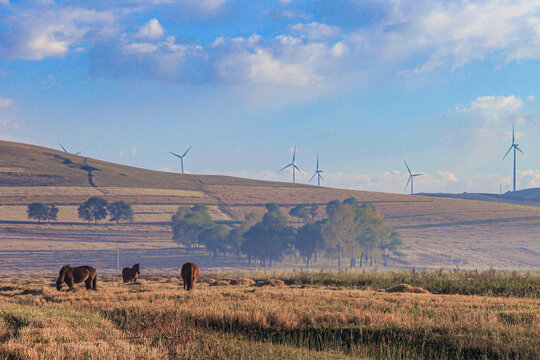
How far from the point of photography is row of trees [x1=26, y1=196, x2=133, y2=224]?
151000 mm

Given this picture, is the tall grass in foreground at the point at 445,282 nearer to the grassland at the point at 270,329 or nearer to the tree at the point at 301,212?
the grassland at the point at 270,329

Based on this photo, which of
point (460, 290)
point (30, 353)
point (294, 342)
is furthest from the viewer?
point (460, 290)

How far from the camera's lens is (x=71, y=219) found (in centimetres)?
16038

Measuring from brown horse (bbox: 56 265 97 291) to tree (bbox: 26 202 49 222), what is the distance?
454 ft

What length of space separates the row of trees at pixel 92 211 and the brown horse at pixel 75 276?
452 feet

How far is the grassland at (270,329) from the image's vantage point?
472 inches

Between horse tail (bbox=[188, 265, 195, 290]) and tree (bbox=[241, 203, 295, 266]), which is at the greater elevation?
horse tail (bbox=[188, 265, 195, 290])

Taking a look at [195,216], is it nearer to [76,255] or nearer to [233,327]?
[76,255]

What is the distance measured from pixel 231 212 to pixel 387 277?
154 metres

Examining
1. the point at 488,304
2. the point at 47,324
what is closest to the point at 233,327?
the point at 47,324

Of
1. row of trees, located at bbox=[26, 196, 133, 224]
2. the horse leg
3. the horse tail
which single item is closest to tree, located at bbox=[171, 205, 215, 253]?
row of trees, located at bbox=[26, 196, 133, 224]

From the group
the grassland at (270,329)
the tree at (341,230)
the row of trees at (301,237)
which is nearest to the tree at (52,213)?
the row of trees at (301,237)

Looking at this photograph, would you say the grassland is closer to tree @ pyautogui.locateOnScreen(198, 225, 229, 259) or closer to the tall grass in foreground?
the tall grass in foreground

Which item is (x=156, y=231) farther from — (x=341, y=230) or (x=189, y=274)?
(x=189, y=274)
